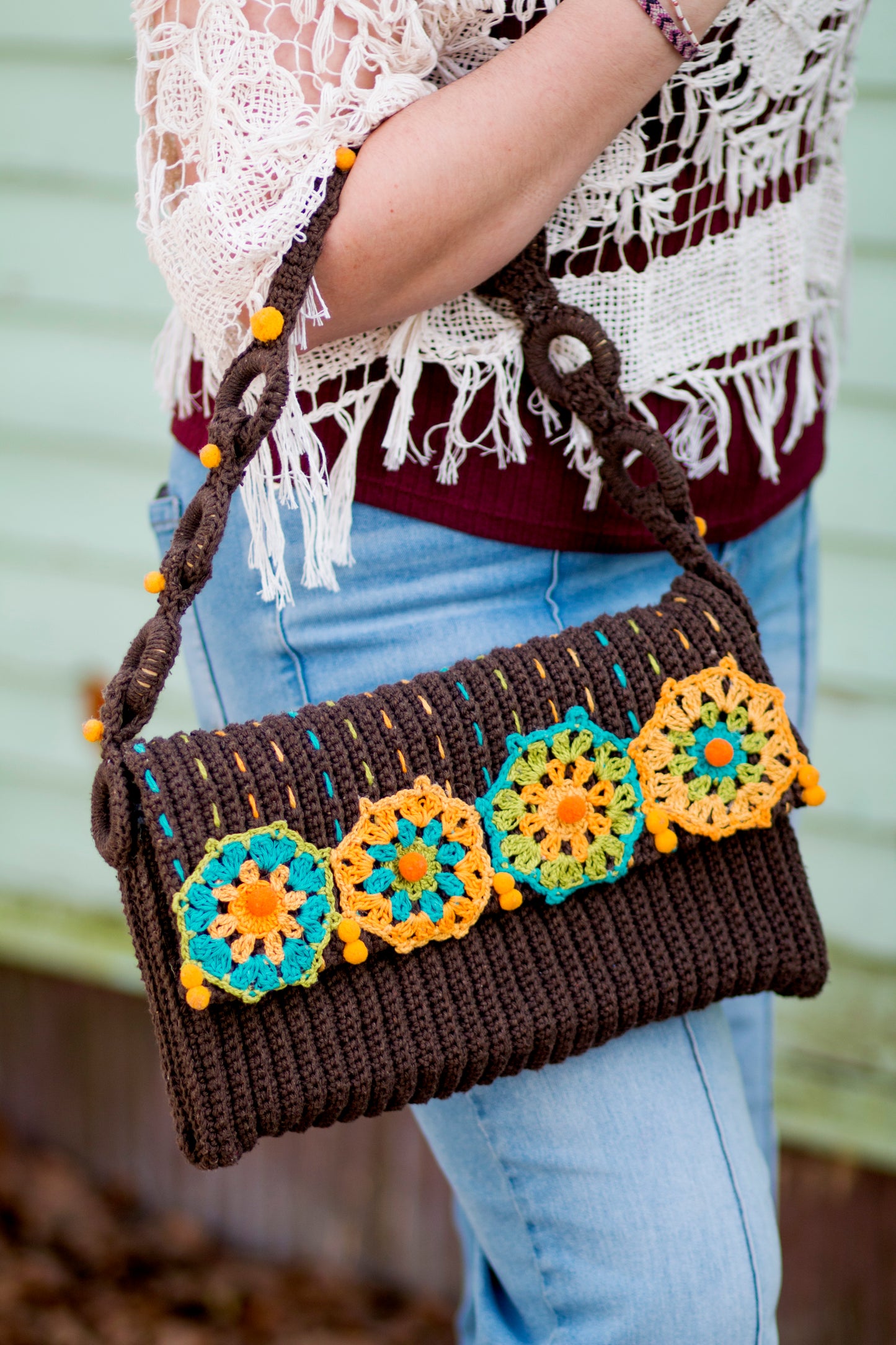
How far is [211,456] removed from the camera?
768 millimetres

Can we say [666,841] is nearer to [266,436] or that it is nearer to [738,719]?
[738,719]

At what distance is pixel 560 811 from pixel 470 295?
39cm

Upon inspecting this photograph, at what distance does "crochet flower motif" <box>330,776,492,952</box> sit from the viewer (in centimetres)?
77

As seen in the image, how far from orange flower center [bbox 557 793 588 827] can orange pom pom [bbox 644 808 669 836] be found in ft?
0.17

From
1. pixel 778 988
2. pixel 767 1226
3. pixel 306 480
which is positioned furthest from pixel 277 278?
pixel 767 1226

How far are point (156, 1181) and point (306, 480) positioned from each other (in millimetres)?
1785

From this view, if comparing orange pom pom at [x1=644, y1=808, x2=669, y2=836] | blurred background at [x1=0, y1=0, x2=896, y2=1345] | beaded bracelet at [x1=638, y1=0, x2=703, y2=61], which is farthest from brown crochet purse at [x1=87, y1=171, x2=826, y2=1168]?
blurred background at [x1=0, y1=0, x2=896, y2=1345]

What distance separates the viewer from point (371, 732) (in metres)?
0.78

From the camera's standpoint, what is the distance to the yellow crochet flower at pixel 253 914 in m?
0.74

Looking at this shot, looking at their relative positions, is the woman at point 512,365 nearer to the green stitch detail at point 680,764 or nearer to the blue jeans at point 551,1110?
the blue jeans at point 551,1110

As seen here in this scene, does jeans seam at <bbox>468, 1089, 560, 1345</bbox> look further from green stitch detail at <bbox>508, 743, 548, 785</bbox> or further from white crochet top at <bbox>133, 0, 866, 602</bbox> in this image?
white crochet top at <bbox>133, 0, 866, 602</bbox>

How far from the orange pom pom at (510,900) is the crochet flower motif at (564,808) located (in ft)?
0.04

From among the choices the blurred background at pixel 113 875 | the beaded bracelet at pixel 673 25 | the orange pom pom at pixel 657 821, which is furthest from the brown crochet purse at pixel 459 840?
the blurred background at pixel 113 875

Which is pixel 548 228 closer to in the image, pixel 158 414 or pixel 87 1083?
pixel 158 414
